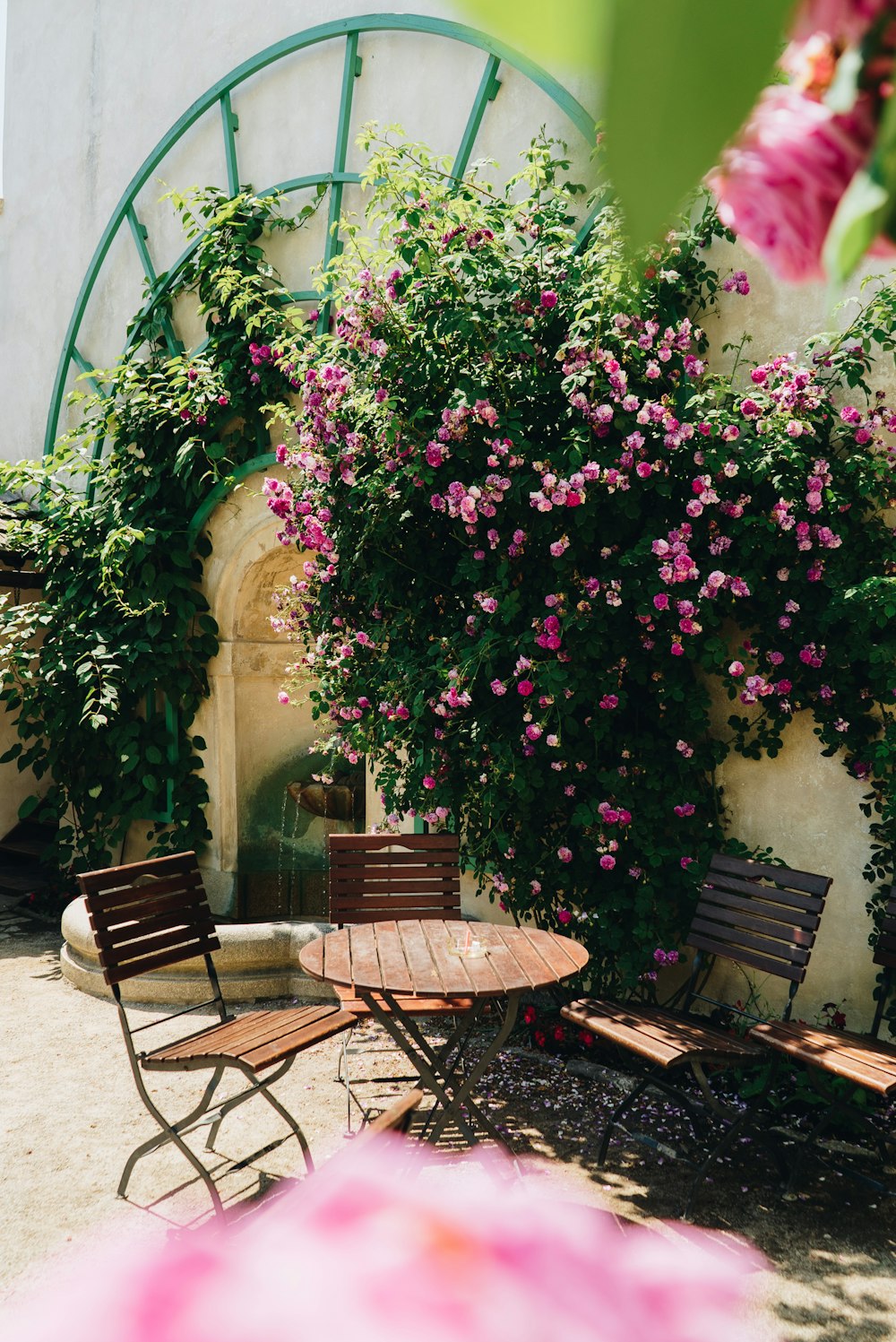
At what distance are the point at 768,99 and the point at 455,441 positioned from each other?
14.5ft

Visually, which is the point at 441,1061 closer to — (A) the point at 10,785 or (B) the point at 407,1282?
(B) the point at 407,1282

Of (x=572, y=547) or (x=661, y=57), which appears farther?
(x=572, y=547)

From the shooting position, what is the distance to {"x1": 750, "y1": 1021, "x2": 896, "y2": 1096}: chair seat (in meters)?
3.25

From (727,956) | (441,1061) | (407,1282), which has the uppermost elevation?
(407,1282)

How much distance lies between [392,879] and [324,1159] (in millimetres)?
1169

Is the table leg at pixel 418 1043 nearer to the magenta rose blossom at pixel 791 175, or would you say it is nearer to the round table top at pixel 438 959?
the round table top at pixel 438 959

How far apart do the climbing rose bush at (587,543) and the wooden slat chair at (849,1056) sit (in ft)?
1.42

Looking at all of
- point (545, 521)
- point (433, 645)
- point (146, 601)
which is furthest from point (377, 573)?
point (146, 601)

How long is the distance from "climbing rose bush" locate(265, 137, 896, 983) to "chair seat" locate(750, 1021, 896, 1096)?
30.3 inches

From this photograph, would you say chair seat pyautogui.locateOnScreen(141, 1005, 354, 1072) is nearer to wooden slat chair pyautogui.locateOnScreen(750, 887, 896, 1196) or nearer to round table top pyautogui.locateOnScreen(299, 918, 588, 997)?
round table top pyautogui.locateOnScreen(299, 918, 588, 997)

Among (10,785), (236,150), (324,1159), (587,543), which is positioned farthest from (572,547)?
(10,785)

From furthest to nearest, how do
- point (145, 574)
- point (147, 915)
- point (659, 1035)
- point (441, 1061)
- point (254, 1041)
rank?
1. point (145, 574)
2. point (147, 915)
3. point (441, 1061)
4. point (659, 1035)
5. point (254, 1041)

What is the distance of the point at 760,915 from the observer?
4016 mm

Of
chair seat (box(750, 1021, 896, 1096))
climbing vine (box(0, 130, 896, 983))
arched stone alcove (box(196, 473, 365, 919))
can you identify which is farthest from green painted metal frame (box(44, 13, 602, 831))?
chair seat (box(750, 1021, 896, 1096))
